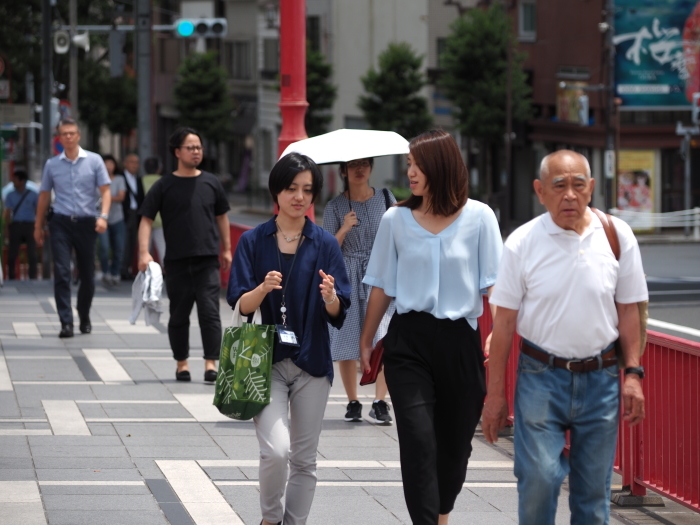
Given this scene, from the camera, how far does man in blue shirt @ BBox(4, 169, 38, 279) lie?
1833cm

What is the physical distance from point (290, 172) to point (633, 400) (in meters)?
1.64

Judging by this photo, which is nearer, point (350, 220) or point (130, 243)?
point (350, 220)

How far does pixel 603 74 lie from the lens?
40.4m

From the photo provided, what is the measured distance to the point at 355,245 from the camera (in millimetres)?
7406

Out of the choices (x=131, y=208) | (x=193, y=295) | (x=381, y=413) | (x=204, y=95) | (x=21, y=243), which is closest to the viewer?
Answer: (x=381, y=413)

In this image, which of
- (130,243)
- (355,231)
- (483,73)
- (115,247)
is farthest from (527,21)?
(355,231)

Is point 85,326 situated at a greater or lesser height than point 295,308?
lesser

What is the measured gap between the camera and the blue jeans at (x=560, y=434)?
4125mm

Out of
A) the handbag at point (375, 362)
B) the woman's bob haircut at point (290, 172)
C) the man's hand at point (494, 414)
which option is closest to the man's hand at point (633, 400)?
the man's hand at point (494, 414)

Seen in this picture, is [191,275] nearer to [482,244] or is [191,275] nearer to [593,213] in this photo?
[482,244]

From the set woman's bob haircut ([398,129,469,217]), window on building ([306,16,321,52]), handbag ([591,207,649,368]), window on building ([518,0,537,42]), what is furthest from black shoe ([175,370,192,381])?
window on building ([306,16,321,52])

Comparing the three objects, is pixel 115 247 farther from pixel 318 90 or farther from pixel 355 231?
pixel 318 90

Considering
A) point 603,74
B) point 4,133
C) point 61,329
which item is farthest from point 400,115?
point 61,329

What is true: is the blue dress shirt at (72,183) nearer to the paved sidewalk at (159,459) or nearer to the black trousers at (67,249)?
the black trousers at (67,249)
